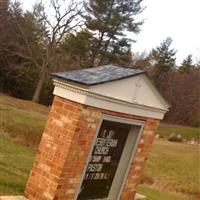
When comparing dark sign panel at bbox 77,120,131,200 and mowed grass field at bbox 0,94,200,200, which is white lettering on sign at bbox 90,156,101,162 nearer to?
dark sign panel at bbox 77,120,131,200

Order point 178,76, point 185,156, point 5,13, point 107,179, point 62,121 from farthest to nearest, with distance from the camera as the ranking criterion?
point 178,76 < point 5,13 < point 185,156 < point 107,179 < point 62,121

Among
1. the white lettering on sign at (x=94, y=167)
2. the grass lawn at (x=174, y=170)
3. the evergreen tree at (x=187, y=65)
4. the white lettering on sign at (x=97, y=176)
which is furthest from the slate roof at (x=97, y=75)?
the evergreen tree at (x=187, y=65)

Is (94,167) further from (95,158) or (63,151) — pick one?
(63,151)

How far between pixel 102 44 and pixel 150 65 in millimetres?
19102

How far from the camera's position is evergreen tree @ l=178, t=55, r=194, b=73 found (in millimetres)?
62375

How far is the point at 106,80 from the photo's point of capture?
5.99 metres

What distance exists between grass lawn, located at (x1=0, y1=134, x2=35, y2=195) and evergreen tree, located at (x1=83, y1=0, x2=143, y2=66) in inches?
1116

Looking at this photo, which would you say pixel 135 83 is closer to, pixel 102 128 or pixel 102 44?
pixel 102 128

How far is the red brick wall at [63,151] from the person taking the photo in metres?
5.82

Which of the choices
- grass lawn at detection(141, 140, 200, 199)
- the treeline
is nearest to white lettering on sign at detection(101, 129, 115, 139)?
grass lawn at detection(141, 140, 200, 199)

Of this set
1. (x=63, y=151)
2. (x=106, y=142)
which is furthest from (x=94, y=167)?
(x=63, y=151)

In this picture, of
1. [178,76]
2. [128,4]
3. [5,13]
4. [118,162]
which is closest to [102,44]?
[128,4]

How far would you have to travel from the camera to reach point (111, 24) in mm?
41438

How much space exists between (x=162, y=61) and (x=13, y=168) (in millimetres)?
50009
